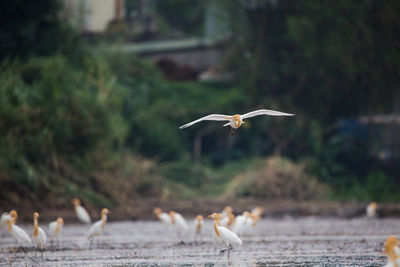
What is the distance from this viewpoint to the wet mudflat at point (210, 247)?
10641 millimetres

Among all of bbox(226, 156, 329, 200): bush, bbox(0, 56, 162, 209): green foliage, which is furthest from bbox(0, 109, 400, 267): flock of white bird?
bbox(226, 156, 329, 200): bush

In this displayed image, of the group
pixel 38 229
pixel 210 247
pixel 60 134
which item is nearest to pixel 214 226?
pixel 210 247

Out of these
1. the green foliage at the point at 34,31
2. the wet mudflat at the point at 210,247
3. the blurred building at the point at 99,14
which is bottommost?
the wet mudflat at the point at 210,247

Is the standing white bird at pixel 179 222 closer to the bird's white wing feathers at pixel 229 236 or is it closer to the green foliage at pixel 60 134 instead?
the bird's white wing feathers at pixel 229 236

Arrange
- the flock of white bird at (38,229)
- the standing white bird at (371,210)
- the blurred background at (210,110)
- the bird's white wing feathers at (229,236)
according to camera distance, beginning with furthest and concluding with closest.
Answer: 1. the standing white bird at (371,210)
2. the blurred background at (210,110)
3. the flock of white bird at (38,229)
4. the bird's white wing feathers at (229,236)

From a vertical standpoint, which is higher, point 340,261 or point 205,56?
point 205,56

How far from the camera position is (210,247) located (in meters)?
13.1

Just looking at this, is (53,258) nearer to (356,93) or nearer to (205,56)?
(356,93)

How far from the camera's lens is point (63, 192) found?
17.3 meters

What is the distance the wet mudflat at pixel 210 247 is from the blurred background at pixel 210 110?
211 cm

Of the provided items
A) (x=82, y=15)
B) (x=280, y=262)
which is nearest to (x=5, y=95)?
(x=280, y=262)

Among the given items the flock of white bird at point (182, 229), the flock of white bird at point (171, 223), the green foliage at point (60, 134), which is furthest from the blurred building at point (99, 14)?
the flock of white bird at point (171, 223)

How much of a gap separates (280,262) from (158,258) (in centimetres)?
209

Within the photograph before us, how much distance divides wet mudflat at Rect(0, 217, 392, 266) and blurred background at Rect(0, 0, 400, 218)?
2114 millimetres
